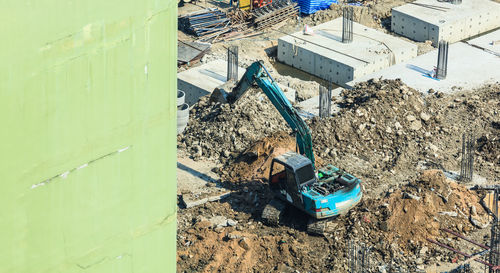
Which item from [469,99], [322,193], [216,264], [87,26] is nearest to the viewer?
[87,26]

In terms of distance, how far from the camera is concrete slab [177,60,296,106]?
28.7m

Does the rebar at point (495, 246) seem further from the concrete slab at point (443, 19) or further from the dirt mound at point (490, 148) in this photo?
the concrete slab at point (443, 19)

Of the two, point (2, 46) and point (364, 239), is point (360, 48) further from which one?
point (2, 46)

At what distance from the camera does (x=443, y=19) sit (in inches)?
1409

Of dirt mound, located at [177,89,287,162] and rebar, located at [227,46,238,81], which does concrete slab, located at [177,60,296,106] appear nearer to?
rebar, located at [227,46,238,81]

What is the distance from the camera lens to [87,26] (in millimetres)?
3785

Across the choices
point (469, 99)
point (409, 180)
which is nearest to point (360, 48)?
point (469, 99)

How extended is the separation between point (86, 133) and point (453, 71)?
93.9ft

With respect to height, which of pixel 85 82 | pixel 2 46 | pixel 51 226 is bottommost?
pixel 51 226

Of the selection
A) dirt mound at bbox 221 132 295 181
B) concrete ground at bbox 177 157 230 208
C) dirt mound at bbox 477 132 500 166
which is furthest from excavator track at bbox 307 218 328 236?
dirt mound at bbox 477 132 500 166

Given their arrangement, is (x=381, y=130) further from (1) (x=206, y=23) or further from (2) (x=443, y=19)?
(1) (x=206, y=23)

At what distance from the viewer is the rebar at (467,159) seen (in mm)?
23016

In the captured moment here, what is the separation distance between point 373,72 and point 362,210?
12.2 meters

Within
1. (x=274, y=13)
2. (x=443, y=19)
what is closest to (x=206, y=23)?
(x=274, y=13)
